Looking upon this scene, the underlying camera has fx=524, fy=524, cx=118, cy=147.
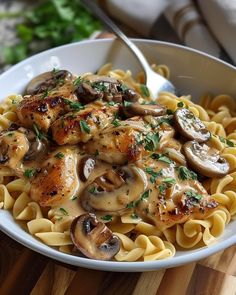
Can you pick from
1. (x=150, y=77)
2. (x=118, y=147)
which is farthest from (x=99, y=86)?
(x=150, y=77)

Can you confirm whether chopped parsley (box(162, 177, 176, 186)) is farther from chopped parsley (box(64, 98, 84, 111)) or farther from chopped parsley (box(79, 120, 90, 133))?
chopped parsley (box(64, 98, 84, 111))

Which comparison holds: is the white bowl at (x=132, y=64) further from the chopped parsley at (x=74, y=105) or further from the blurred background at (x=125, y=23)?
the chopped parsley at (x=74, y=105)

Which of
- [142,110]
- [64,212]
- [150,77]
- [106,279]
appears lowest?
[106,279]

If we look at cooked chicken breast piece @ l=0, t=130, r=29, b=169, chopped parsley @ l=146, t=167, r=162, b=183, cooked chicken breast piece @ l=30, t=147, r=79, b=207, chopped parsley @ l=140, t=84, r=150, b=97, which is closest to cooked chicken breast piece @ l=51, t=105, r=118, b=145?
cooked chicken breast piece @ l=30, t=147, r=79, b=207

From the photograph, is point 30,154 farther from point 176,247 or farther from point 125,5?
point 125,5

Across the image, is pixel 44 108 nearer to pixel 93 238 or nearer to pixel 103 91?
pixel 103 91
